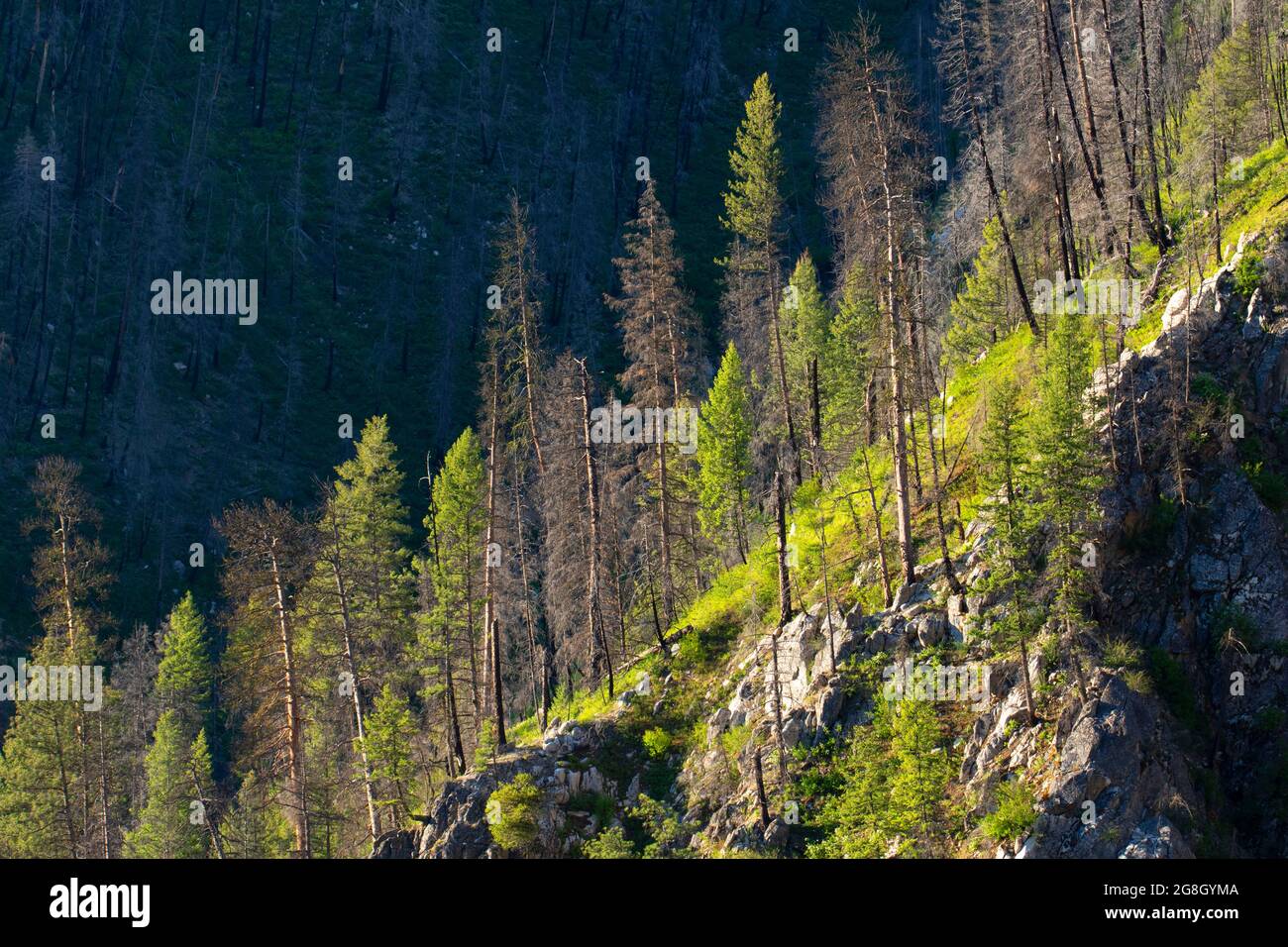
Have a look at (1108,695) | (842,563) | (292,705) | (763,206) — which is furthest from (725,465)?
(1108,695)

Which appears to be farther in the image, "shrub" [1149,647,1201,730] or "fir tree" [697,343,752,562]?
"fir tree" [697,343,752,562]

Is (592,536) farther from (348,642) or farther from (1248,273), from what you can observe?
(1248,273)

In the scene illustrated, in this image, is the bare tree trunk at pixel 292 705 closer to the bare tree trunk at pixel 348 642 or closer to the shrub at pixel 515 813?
the bare tree trunk at pixel 348 642

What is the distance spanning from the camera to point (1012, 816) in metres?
28.5

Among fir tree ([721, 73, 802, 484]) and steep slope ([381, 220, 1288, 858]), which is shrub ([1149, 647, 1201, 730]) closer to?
steep slope ([381, 220, 1288, 858])

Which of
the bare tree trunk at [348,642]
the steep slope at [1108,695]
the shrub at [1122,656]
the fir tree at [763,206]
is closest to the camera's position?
the steep slope at [1108,695]

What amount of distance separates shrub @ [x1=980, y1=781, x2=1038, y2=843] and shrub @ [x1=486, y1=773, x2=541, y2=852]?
12.6m

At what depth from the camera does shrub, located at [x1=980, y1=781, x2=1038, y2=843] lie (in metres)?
28.4

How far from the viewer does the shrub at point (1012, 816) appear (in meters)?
28.4

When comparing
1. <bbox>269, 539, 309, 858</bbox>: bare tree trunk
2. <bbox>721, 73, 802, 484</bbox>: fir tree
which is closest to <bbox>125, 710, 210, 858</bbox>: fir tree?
<bbox>269, 539, 309, 858</bbox>: bare tree trunk

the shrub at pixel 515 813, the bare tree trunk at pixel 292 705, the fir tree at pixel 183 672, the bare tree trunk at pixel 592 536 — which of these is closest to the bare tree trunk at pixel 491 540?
the bare tree trunk at pixel 592 536

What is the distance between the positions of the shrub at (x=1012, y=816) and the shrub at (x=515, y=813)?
12.6 metres

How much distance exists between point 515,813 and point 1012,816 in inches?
538
